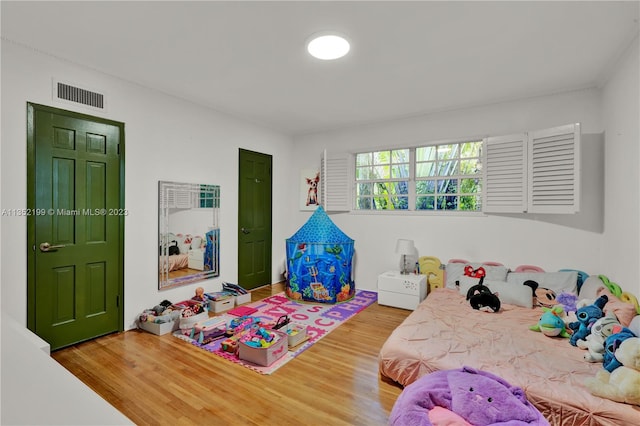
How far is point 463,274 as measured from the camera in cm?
370

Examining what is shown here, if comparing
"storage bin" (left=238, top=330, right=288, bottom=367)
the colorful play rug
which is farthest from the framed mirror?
"storage bin" (left=238, top=330, right=288, bottom=367)

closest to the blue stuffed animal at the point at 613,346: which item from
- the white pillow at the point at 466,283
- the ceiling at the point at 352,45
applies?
the white pillow at the point at 466,283

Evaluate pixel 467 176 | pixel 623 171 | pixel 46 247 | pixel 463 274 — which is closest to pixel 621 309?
pixel 623 171

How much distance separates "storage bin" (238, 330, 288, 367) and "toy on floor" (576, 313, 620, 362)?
84.5 inches

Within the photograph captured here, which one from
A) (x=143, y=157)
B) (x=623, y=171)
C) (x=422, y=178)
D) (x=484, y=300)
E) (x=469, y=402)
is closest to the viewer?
(x=469, y=402)

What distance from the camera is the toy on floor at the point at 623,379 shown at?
157cm

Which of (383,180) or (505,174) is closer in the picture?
(505,174)

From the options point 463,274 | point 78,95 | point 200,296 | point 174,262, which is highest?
point 78,95

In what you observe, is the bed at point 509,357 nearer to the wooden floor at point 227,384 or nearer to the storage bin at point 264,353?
the wooden floor at point 227,384

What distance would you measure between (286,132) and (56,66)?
3043 millimetres

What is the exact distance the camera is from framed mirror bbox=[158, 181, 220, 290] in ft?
11.2

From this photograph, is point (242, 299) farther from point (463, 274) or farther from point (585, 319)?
point (585, 319)

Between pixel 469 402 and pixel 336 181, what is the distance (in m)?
3.69

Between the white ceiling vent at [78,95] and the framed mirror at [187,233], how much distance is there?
0.91 meters
